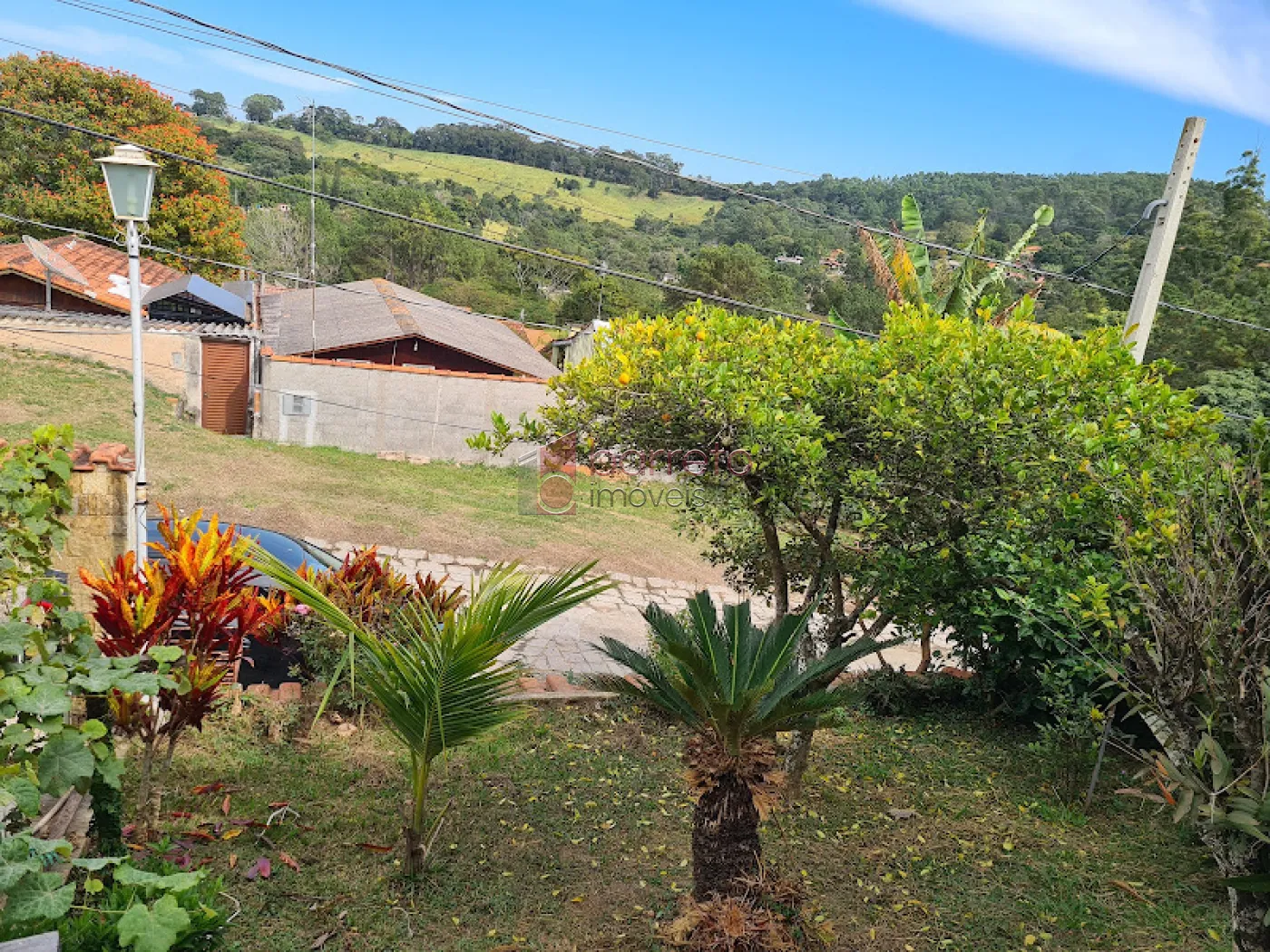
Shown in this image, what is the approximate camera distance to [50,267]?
67.5 feet

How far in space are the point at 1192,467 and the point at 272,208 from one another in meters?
53.1

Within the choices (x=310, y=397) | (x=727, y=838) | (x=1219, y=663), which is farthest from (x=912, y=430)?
(x=310, y=397)

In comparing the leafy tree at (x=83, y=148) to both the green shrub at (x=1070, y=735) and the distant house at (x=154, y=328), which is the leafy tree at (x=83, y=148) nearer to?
the distant house at (x=154, y=328)

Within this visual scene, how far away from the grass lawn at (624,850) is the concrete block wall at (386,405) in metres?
13.4

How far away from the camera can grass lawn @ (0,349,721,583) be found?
13.1m

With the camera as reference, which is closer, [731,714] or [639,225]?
[731,714]

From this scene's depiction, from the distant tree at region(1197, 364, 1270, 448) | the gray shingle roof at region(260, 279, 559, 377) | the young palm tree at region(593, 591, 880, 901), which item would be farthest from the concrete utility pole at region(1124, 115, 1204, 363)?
the gray shingle roof at region(260, 279, 559, 377)

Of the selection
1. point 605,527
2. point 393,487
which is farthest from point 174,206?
point 605,527

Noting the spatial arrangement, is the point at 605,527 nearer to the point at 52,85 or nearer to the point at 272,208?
the point at 52,85

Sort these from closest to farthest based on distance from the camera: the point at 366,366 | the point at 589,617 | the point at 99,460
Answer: the point at 99,460
the point at 589,617
the point at 366,366

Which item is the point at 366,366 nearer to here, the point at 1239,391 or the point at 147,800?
the point at 147,800

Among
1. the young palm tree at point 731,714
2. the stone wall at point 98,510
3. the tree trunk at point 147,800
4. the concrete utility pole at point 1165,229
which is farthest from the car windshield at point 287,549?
the concrete utility pole at point 1165,229

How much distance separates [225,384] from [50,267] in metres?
5.28

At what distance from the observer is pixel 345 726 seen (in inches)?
229
